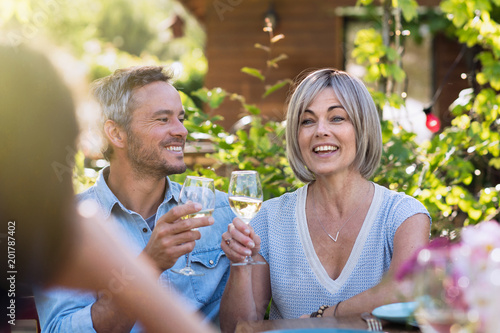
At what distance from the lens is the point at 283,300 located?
2428mm

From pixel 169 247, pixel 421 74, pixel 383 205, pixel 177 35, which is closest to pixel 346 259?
pixel 383 205

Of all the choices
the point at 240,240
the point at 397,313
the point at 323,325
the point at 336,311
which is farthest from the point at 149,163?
the point at 397,313

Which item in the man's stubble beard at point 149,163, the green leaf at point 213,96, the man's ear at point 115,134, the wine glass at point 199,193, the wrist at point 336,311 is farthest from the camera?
the green leaf at point 213,96

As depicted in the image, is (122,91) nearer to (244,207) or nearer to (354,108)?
(244,207)

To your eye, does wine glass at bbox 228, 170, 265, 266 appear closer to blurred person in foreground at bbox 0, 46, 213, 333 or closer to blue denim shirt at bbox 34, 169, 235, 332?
blue denim shirt at bbox 34, 169, 235, 332

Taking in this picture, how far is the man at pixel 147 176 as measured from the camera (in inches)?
97.6

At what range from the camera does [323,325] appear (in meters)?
1.67

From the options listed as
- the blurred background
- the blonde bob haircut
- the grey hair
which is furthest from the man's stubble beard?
the blonde bob haircut

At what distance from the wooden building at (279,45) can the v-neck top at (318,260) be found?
5.40m

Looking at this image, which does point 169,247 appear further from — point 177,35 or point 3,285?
point 177,35

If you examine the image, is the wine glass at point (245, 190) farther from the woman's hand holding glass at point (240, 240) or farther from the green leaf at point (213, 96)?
the green leaf at point (213, 96)

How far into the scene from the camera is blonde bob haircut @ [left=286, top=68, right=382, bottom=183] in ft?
8.26

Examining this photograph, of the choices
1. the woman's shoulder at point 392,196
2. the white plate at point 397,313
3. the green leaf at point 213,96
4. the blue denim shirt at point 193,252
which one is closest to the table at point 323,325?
the white plate at point 397,313

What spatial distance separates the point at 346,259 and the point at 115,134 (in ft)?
3.94
